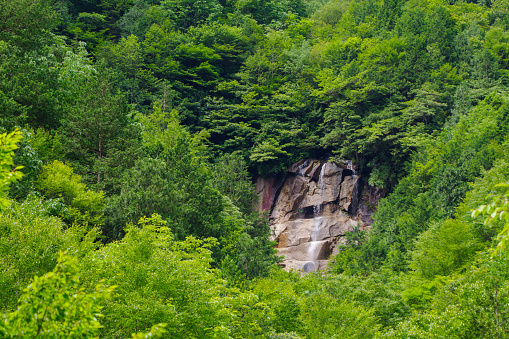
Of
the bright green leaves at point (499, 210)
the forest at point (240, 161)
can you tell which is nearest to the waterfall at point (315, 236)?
the forest at point (240, 161)

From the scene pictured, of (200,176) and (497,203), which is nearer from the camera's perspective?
(497,203)

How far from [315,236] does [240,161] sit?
1028cm

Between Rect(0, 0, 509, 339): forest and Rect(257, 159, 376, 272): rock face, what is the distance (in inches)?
78.7

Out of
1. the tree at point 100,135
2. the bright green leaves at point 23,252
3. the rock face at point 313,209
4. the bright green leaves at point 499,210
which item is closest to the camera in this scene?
the bright green leaves at point 499,210

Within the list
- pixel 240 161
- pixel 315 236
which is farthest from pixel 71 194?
pixel 315 236

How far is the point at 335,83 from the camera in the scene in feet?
144

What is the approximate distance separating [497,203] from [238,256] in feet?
60.0

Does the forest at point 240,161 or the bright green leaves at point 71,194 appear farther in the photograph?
the bright green leaves at point 71,194

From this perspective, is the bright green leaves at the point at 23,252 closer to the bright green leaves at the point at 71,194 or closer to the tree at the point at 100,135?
the bright green leaves at the point at 71,194

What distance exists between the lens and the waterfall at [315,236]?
3681 cm

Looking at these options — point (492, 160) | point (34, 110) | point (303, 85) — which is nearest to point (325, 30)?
point (303, 85)

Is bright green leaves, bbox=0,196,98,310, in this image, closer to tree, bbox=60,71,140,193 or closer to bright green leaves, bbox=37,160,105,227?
bright green leaves, bbox=37,160,105,227

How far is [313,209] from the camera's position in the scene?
136 ft

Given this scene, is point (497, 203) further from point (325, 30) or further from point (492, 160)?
point (325, 30)
